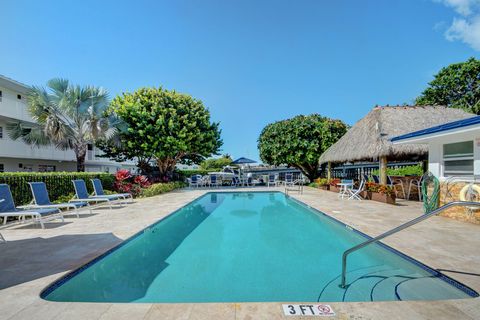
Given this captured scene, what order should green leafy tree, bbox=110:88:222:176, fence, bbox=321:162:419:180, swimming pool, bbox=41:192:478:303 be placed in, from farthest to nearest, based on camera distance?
fence, bbox=321:162:419:180, green leafy tree, bbox=110:88:222:176, swimming pool, bbox=41:192:478:303

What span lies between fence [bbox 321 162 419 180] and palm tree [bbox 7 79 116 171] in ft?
59.9

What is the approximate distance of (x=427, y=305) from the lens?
2691mm

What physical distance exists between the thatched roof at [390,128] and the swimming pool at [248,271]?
6720 millimetres

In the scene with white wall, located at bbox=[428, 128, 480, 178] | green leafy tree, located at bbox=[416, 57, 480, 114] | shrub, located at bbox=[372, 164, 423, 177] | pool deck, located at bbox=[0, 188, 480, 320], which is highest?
green leafy tree, located at bbox=[416, 57, 480, 114]

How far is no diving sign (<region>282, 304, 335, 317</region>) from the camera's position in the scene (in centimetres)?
255

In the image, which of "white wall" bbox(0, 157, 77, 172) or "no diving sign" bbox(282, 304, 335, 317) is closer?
"no diving sign" bbox(282, 304, 335, 317)

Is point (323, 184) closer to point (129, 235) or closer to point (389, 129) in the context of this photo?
point (389, 129)

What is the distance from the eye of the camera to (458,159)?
7.80m

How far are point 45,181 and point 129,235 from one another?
20.3ft

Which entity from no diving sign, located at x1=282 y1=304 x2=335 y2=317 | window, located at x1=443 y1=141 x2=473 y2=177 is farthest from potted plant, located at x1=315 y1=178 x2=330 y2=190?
no diving sign, located at x1=282 y1=304 x2=335 y2=317

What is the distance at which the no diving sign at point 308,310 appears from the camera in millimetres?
2547

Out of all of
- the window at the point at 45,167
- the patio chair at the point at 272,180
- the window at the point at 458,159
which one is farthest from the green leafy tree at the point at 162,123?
the window at the point at 458,159

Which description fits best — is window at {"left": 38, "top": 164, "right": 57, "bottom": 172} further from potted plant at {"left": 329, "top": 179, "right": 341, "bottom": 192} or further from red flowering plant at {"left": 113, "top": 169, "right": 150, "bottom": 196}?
potted plant at {"left": 329, "top": 179, "right": 341, "bottom": 192}

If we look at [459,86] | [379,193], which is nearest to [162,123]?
[379,193]
